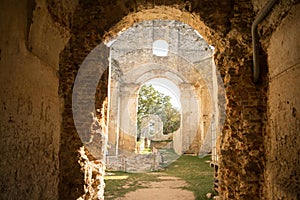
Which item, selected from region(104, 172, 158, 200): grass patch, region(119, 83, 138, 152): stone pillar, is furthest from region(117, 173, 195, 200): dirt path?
region(119, 83, 138, 152): stone pillar

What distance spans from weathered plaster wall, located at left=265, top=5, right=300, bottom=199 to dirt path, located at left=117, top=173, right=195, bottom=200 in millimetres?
3735

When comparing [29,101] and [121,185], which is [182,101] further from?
[29,101]

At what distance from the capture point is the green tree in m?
31.6

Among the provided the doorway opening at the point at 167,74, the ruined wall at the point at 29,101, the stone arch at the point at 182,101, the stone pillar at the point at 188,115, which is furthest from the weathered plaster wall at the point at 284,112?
the stone pillar at the point at 188,115

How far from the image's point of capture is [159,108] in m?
33.3

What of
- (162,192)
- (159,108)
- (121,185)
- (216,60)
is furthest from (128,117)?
(159,108)

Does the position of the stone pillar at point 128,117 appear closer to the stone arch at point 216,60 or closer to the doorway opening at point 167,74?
the doorway opening at point 167,74

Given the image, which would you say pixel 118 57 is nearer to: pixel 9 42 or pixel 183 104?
pixel 183 104

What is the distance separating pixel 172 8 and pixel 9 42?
9.38 feet

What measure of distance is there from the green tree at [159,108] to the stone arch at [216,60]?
86.2 feet

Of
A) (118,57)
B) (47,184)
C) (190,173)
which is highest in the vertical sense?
(118,57)

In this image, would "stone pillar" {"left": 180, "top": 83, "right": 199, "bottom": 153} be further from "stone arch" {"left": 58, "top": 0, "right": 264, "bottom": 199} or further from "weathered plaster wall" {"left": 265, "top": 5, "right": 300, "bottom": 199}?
"weathered plaster wall" {"left": 265, "top": 5, "right": 300, "bottom": 199}

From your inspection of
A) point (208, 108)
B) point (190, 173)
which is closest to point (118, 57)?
point (208, 108)

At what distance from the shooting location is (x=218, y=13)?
437 cm
